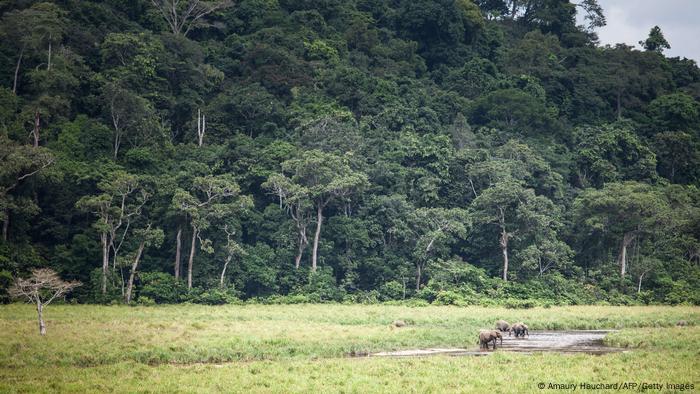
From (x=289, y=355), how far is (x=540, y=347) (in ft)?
35.7

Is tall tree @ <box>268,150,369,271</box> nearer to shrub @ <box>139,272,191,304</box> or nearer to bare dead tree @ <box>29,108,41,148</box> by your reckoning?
shrub @ <box>139,272,191,304</box>

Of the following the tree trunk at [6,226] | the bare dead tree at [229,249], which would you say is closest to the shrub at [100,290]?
the tree trunk at [6,226]

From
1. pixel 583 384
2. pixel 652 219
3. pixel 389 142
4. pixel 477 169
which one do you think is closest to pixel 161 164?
pixel 389 142

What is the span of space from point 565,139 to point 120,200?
48.5 m

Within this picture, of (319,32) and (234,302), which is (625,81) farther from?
(234,302)

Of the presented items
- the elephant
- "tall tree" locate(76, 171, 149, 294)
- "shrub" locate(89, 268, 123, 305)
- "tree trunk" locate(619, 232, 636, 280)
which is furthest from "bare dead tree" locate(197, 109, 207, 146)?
the elephant

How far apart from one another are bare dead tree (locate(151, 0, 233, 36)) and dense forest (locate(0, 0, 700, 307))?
27 centimetres

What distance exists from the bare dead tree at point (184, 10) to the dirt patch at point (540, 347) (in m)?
60.7

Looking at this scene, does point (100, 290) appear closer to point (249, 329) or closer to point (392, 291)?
point (249, 329)

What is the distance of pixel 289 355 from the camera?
29297 mm

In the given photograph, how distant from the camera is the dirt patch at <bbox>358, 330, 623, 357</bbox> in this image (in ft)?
98.1

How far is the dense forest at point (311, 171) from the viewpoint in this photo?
55281 mm

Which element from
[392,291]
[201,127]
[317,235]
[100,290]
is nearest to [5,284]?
[100,290]

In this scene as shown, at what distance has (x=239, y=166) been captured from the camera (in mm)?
63438
